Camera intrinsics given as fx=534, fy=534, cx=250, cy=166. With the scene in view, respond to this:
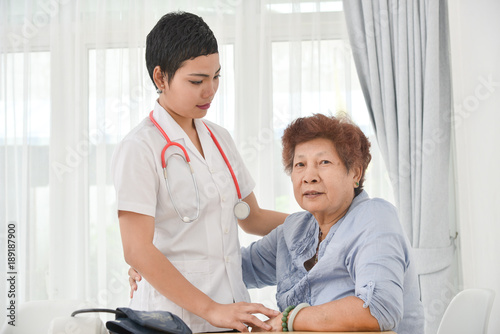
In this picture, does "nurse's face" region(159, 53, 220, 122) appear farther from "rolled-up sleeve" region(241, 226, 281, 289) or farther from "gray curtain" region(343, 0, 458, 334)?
"gray curtain" region(343, 0, 458, 334)

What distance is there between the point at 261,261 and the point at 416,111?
1512 millimetres

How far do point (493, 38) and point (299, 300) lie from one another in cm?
210

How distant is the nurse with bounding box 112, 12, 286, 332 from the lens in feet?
4.88

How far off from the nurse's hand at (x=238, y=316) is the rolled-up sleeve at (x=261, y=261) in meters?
0.47

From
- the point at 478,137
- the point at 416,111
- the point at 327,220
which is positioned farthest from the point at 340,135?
the point at 478,137

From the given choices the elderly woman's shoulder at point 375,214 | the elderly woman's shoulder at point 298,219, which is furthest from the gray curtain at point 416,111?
the elderly woman's shoulder at point 375,214

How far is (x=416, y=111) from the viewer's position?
118 inches

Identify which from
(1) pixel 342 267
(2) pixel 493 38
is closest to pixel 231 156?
(1) pixel 342 267

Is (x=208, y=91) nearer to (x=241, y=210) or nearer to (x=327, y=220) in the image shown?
(x=241, y=210)

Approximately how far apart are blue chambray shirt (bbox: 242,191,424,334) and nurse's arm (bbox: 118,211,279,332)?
202mm

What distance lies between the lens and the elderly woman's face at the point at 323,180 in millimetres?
1673

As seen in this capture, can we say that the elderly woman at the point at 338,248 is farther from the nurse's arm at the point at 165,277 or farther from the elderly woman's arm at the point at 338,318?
the nurse's arm at the point at 165,277

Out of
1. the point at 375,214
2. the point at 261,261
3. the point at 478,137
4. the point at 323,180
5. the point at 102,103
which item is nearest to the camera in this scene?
the point at 375,214

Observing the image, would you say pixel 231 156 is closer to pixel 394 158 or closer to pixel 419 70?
pixel 394 158
